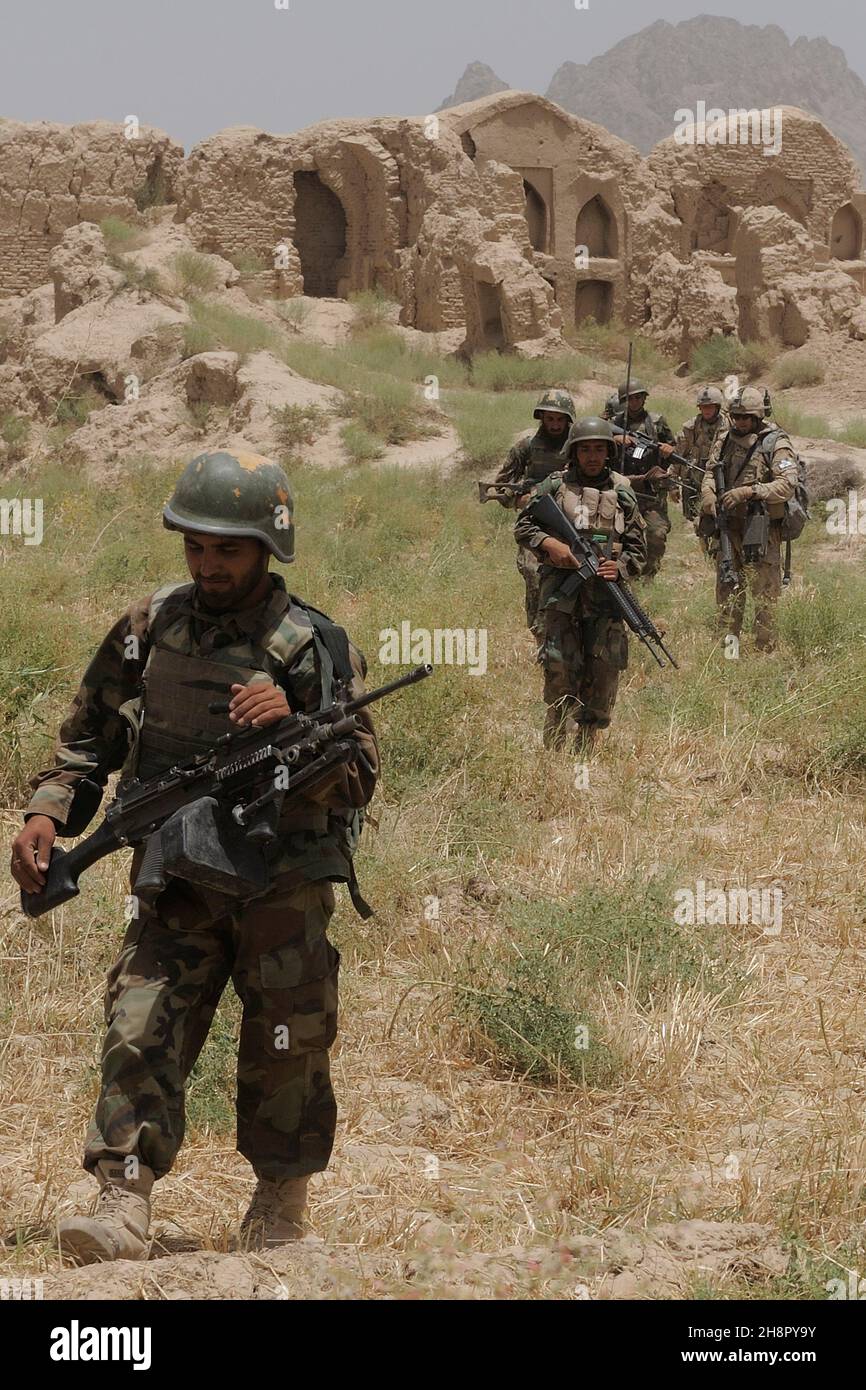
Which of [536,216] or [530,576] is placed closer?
[530,576]

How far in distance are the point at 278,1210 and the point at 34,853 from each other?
2.94ft

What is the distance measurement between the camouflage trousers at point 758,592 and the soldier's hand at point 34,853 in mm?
6554

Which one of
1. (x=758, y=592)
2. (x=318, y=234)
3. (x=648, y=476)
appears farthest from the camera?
(x=318, y=234)

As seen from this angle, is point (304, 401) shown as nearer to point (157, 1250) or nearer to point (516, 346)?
point (516, 346)

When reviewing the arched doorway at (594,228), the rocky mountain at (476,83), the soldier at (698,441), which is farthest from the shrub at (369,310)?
the rocky mountain at (476,83)

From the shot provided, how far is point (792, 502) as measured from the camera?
30.8ft

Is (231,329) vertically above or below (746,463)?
above

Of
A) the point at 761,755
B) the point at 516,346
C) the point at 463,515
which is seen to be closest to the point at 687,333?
the point at 516,346

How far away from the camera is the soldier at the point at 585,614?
7.04m

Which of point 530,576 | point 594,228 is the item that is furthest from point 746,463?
point 594,228

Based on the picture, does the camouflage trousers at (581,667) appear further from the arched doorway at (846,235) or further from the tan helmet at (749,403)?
the arched doorway at (846,235)

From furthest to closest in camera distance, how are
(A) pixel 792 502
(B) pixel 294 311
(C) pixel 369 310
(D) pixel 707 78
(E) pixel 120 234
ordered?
(D) pixel 707 78 < (C) pixel 369 310 < (B) pixel 294 311 < (E) pixel 120 234 < (A) pixel 792 502

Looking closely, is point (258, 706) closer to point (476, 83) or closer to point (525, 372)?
point (525, 372)

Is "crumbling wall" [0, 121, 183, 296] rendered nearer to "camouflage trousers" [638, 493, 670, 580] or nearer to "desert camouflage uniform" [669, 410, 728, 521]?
"desert camouflage uniform" [669, 410, 728, 521]
